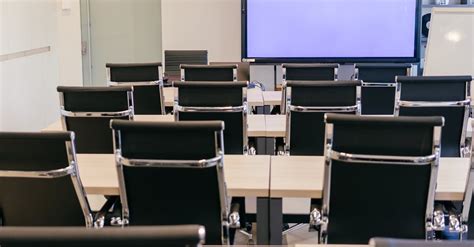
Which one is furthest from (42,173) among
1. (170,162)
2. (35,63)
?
(35,63)

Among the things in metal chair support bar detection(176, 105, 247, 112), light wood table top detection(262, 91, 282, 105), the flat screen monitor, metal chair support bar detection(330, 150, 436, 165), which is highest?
the flat screen monitor

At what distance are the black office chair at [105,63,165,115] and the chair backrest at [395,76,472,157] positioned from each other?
184 centimetres

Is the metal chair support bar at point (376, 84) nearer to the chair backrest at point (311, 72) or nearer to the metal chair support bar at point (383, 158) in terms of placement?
the chair backrest at point (311, 72)

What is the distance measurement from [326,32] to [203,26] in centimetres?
158

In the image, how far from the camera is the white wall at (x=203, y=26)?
7.84 meters

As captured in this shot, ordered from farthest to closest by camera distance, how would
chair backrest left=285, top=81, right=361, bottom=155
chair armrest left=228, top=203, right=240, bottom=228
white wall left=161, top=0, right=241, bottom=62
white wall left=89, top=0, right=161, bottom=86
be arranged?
white wall left=89, top=0, right=161, bottom=86
white wall left=161, top=0, right=241, bottom=62
chair backrest left=285, top=81, right=361, bottom=155
chair armrest left=228, top=203, right=240, bottom=228

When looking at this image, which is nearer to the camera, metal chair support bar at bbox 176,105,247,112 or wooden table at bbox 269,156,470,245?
wooden table at bbox 269,156,470,245

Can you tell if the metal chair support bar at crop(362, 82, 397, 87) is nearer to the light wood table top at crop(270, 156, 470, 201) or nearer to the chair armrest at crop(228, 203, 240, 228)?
the light wood table top at crop(270, 156, 470, 201)

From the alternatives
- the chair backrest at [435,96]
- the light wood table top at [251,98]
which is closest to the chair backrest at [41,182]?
the chair backrest at [435,96]

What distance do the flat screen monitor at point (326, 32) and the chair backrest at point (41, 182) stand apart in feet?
17.6

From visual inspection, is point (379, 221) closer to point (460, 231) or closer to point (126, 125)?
point (460, 231)

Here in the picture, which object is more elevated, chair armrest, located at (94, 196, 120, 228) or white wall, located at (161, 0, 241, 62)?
white wall, located at (161, 0, 241, 62)

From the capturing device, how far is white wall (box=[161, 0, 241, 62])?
7840mm

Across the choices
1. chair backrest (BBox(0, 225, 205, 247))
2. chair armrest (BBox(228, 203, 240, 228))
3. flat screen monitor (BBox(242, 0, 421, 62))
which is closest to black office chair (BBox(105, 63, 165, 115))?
chair armrest (BBox(228, 203, 240, 228))
